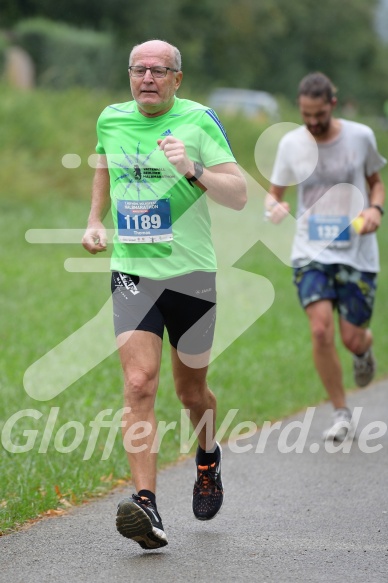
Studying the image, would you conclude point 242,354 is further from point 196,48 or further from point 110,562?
point 196,48

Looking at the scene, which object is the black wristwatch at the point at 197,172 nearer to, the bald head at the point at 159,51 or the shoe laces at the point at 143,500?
the bald head at the point at 159,51

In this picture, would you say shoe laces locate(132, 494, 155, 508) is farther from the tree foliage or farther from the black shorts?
the tree foliage

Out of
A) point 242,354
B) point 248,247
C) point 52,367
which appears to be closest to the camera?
point 52,367

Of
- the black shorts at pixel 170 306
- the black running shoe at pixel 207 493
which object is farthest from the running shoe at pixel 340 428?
the black shorts at pixel 170 306

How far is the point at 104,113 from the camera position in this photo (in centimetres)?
554

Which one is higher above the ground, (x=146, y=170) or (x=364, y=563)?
(x=146, y=170)

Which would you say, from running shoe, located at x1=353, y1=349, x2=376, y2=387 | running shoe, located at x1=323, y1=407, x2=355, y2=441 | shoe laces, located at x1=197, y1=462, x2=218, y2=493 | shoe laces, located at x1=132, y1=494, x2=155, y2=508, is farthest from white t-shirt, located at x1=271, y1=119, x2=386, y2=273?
shoe laces, located at x1=132, y1=494, x2=155, y2=508

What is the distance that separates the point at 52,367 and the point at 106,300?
406cm

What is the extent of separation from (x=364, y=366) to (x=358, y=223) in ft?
4.38

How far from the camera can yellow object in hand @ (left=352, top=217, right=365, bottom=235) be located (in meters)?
7.91

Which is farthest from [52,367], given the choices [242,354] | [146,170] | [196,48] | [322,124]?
[196,48]

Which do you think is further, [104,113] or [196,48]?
[196,48]

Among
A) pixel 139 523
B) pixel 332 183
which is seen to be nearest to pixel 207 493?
pixel 139 523

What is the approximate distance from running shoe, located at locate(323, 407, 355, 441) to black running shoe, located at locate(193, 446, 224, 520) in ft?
7.57
